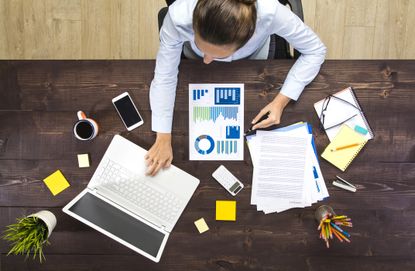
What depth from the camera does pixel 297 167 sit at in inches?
53.0

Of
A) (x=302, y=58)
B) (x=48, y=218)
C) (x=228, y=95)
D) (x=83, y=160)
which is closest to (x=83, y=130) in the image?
(x=83, y=160)

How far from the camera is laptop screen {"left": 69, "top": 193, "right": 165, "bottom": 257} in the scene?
49.7 inches

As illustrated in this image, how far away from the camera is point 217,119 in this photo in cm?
134

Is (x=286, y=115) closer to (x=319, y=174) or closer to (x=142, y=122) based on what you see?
(x=319, y=174)

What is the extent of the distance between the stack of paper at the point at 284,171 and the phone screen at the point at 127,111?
427 mm

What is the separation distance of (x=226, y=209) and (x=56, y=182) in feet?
2.11

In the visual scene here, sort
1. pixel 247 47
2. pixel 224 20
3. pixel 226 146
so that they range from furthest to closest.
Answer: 1. pixel 226 146
2. pixel 247 47
3. pixel 224 20

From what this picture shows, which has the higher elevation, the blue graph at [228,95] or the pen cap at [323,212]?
the blue graph at [228,95]

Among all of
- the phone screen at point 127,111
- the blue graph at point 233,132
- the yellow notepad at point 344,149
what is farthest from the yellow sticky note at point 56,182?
the yellow notepad at point 344,149

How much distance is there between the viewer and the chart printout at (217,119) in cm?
133

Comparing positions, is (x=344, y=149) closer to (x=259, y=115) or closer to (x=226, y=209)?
(x=259, y=115)

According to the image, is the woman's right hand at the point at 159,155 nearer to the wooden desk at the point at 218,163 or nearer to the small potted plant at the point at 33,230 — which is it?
the wooden desk at the point at 218,163

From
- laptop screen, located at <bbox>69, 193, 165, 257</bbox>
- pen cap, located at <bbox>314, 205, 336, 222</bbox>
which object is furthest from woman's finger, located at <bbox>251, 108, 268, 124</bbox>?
laptop screen, located at <bbox>69, 193, 165, 257</bbox>

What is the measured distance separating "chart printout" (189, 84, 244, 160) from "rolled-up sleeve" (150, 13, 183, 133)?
8 cm
